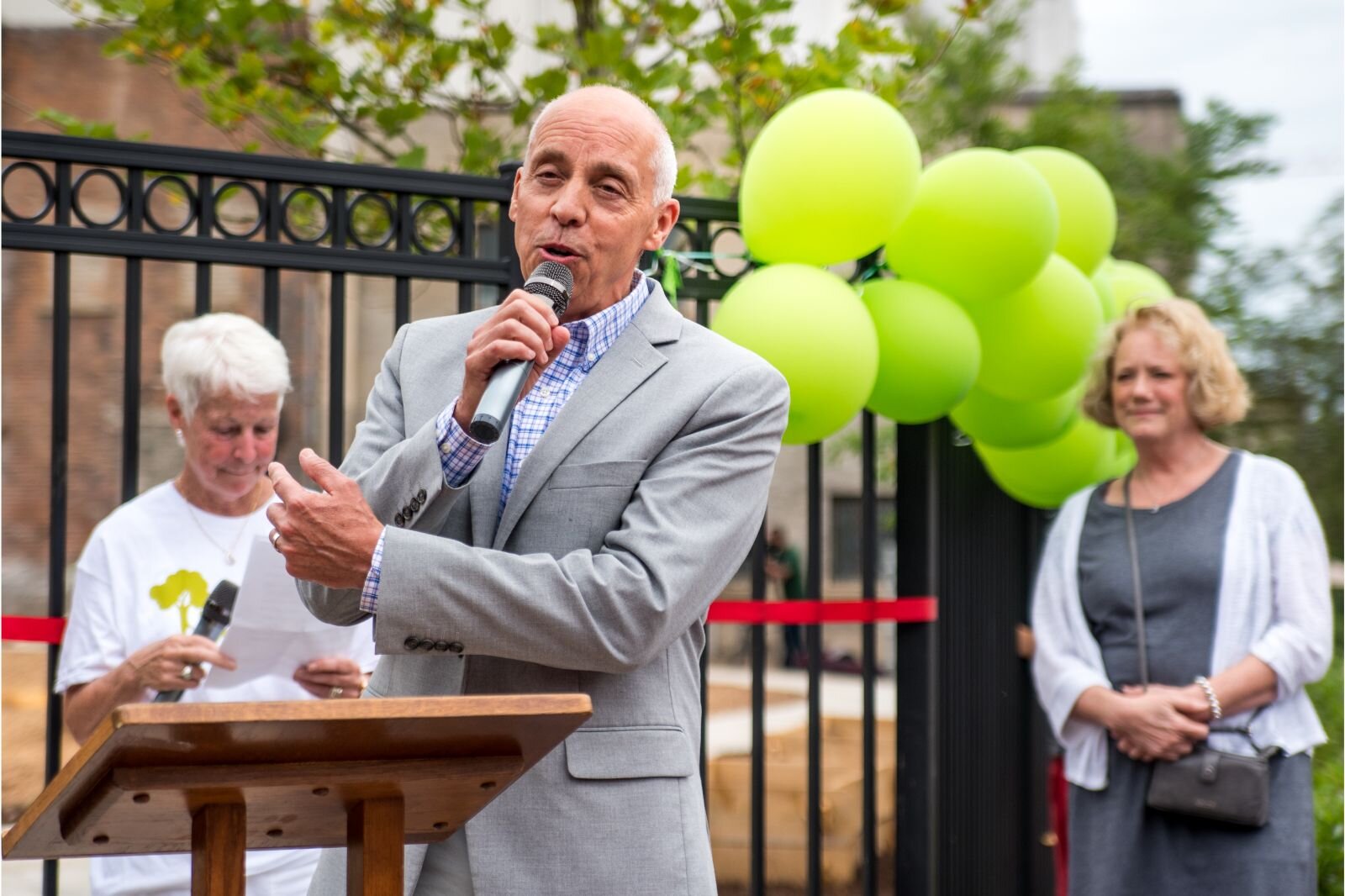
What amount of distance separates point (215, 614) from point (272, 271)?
2.95 ft

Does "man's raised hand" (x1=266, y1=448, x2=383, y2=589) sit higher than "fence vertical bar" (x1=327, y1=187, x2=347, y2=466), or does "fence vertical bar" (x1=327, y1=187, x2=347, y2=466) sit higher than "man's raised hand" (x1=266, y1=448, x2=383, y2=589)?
"fence vertical bar" (x1=327, y1=187, x2=347, y2=466)

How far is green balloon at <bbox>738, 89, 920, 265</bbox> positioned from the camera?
3645 millimetres

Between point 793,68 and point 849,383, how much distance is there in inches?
86.0

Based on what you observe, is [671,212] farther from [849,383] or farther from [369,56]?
[369,56]

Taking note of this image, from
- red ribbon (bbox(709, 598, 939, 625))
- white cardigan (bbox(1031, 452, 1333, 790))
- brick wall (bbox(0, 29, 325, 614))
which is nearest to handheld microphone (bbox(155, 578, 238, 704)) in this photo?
red ribbon (bbox(709, 598, 939, 625))

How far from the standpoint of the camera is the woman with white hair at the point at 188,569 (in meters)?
3.08

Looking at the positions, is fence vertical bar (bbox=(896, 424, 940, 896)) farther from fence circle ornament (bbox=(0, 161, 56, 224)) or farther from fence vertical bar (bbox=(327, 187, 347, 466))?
fence circle ornament (bbox=(0, 161, 56, 224))

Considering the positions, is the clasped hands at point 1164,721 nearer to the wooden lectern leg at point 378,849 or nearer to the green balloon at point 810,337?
the green balloon at point 810,337

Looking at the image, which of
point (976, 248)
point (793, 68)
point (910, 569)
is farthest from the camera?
point (793, 68)

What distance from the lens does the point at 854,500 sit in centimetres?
2080

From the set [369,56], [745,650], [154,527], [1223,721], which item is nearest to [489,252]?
[369,56]

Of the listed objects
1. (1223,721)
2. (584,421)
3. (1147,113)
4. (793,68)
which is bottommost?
(1223,721)

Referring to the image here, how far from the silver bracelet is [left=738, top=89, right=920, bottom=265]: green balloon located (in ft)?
4.53

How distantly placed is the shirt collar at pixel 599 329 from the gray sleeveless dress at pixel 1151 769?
2.15 m
